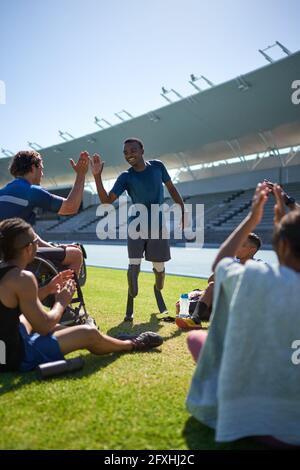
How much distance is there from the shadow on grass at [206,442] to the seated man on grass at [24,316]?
1134 millimetres

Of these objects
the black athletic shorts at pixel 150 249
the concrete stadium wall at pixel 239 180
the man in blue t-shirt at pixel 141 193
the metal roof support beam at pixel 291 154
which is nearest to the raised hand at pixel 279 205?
the man in blue t-shirt at pixel 141 193

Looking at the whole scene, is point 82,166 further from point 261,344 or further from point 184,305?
point 261,344

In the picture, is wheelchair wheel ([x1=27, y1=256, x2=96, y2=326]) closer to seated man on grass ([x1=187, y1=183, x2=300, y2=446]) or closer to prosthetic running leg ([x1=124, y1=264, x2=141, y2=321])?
prosthetic running leg ([x1=124, y1=264, x2=141, y2=321])

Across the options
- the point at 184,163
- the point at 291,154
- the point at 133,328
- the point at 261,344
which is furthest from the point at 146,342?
the point at 184,163

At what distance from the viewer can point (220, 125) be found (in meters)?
28.2

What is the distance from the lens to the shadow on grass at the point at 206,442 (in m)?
1.75

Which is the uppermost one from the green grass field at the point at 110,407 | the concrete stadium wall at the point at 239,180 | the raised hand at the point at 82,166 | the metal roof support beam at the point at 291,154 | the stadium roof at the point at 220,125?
the stadium roof at the point at 220,125

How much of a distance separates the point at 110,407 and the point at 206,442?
58cm

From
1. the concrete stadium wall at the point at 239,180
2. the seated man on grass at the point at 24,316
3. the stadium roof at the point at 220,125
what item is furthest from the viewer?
the concrete stadium wall at the point at 239,180

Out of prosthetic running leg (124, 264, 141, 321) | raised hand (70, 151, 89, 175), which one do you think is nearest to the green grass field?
prosthetic running leg (124, 264, 141, 321)

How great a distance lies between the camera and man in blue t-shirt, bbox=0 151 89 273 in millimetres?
3494

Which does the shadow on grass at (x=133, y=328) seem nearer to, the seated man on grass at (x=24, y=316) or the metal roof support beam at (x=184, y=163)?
the seated man on grass at (x=24, y=316)
